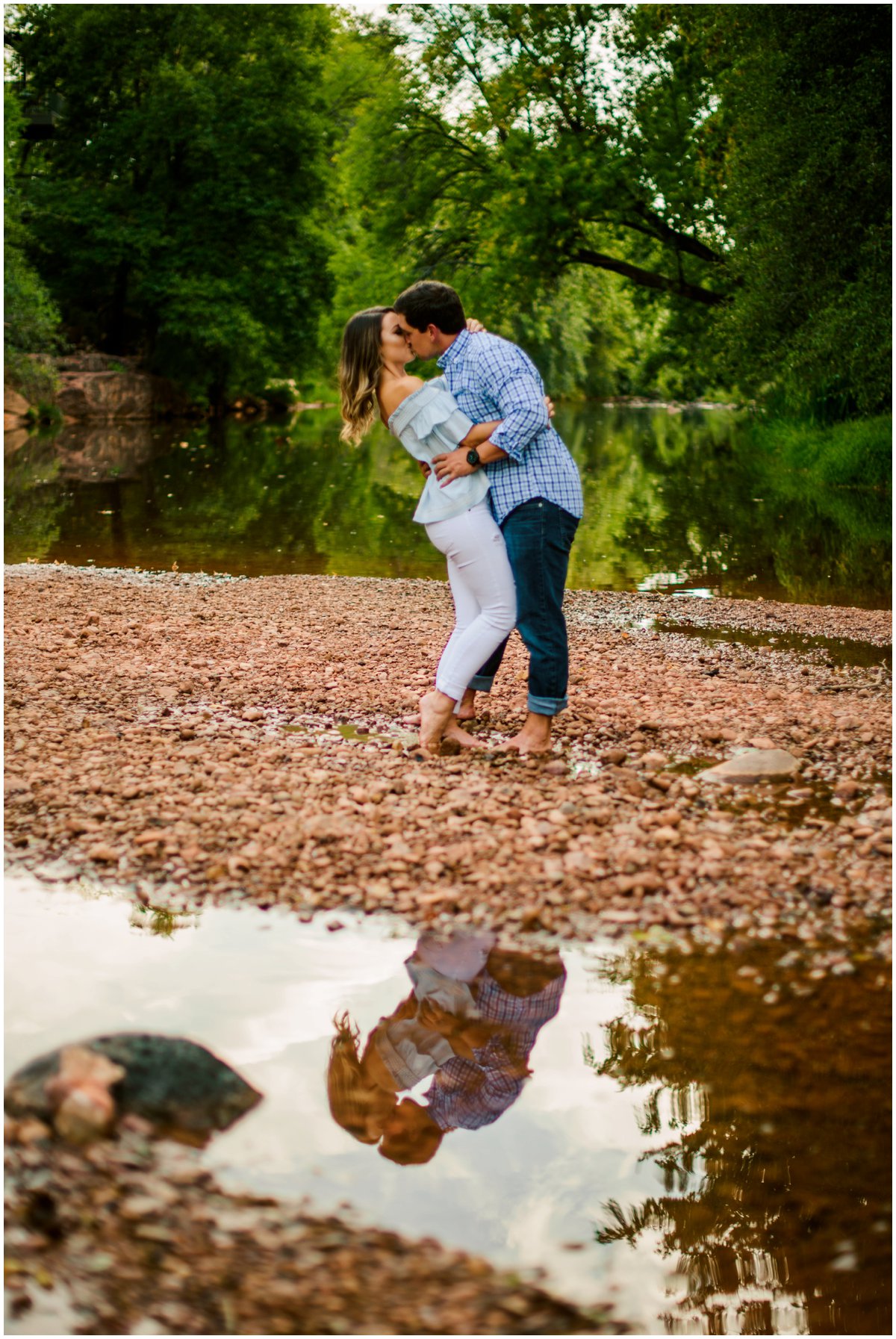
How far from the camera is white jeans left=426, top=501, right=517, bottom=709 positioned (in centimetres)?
591

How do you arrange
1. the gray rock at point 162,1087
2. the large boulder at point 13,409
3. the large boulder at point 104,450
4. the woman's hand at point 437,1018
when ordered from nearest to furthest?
the gray rock at point 162,1087
the woman's hand at point 437,1018
the large boulder at point 104,450
the large boulder at point 13,409

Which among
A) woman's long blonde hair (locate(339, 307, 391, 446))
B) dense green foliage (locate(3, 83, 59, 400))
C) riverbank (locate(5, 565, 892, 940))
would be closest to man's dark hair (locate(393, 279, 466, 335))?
woman's long blonde hair (locate(339, 307, 391, 446))

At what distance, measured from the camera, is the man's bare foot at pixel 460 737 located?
6.30 m

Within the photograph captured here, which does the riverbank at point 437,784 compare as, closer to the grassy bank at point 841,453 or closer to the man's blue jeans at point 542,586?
the man's blue jeans at point 542,586

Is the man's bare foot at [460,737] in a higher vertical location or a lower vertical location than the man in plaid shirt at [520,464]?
lower

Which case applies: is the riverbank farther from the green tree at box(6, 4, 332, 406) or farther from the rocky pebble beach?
the green tree at box(6, 4, 332, 406)

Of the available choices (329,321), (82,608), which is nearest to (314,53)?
(329,321)

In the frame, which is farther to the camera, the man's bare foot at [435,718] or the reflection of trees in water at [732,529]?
the reflection of trees in water at [732,529]

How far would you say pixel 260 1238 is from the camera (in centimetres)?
272

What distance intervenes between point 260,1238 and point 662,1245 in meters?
0.94

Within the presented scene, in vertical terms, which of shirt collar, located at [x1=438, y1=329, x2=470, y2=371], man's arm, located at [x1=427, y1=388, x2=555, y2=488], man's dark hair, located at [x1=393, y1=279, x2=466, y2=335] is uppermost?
man's dark hair, located at [x1=393, y1=279, x2=466, y2=335]

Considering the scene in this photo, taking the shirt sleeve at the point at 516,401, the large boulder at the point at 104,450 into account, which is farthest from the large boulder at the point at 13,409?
the shirt sleeve at the point at 516,401

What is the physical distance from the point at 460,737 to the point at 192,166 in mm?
40799

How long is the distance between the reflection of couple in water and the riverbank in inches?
11.9
